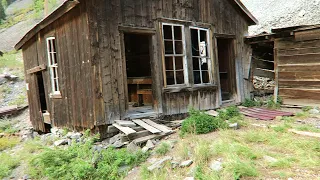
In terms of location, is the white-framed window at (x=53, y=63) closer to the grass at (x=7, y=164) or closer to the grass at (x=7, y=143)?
the grass at (x=7, y=164)

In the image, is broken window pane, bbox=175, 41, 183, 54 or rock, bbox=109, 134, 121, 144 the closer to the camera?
rock, bbox=109, 134, 121, 144

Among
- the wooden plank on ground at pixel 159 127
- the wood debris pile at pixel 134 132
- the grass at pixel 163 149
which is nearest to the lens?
the grass at pixel 163 149

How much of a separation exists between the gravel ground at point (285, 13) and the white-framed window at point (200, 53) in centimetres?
1109

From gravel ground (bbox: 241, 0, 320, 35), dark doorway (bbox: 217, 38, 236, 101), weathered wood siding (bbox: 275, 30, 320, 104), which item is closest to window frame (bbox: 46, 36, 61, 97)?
dark doorway (bbox: 217, 38, 236, 101)

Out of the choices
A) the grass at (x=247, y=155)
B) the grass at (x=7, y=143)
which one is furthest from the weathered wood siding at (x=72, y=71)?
the grass at (x=247, y=155)

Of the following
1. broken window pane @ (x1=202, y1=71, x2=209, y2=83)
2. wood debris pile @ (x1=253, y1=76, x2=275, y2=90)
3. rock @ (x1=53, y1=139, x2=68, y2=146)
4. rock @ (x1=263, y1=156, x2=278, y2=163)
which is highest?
broken window pane @ (x1=202, y1=71, x2=209, y2=83)

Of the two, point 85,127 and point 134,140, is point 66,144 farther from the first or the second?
point 134,140

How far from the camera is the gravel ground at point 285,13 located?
53.7 ft

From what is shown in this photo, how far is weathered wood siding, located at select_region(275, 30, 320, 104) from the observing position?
8.30 m

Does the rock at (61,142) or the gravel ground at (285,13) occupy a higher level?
the gravel ground at (285,13)

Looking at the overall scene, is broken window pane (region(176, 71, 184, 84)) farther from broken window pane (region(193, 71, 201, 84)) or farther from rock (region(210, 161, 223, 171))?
rock (region(210, 161, 223, 171))

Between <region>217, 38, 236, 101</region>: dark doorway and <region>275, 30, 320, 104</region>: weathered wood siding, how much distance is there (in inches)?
68.3

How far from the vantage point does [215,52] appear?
27.7ft

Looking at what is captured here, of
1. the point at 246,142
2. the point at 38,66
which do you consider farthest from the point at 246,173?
the point at 38,66
